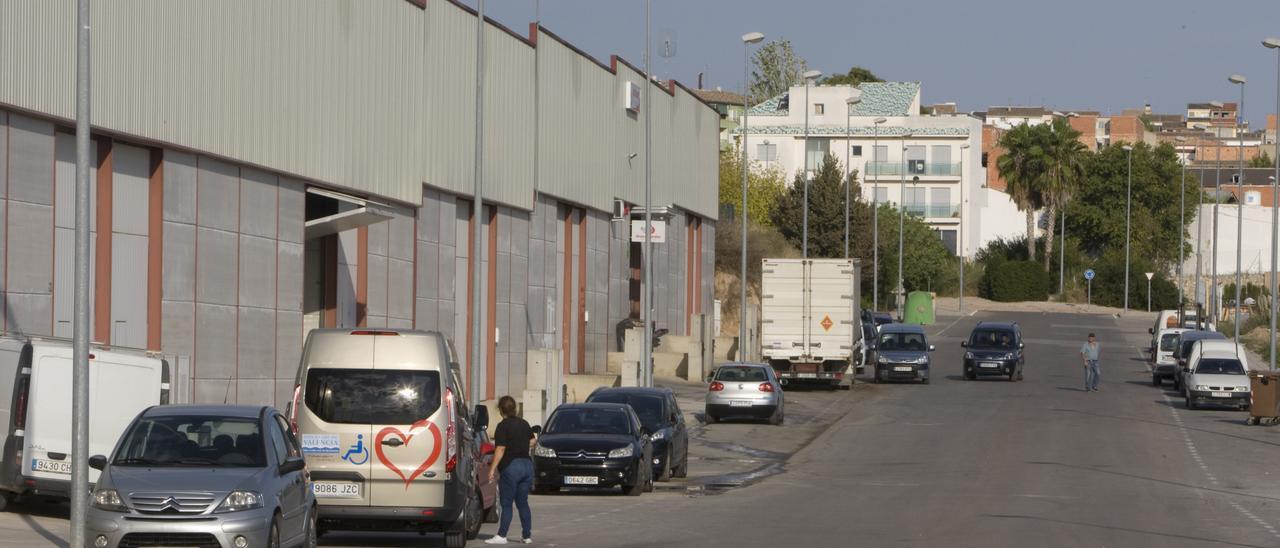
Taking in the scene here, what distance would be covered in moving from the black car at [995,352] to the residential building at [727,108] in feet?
186

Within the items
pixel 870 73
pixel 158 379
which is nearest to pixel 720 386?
pixel 158 379

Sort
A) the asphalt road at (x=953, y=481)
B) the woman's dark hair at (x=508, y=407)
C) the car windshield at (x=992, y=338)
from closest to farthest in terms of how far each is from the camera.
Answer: the woman's dark hair at (x=508, y=407) < the asphalt road at (x=953, y=481) < the car windshield at (x=992, y=338)

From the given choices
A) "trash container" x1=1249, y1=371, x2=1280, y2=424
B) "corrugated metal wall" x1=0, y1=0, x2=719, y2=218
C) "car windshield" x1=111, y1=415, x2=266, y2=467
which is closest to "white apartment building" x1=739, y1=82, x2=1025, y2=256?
"corrugated metal wall" x1=0, y1=0, x2=719, y2=218

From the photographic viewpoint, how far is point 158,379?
2070cm

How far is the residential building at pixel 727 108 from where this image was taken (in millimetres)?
129150

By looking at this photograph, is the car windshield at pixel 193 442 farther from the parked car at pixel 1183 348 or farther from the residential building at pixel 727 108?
the residential building at pixel 727 108

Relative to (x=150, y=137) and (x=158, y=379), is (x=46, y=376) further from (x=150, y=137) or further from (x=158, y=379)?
(x=150, y=137)

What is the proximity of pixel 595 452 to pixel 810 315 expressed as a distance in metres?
26.3

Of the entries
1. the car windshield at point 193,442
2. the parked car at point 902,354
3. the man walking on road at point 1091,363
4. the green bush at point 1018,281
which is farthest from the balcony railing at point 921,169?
the car windshield at point 193,442

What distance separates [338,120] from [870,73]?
132 metres

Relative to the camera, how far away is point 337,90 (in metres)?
32.8

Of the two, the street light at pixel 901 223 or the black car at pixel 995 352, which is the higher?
the street light at pixel 901 223

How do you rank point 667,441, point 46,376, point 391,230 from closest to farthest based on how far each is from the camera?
1. point 46,376
2. point 667,441
3. point 391,230

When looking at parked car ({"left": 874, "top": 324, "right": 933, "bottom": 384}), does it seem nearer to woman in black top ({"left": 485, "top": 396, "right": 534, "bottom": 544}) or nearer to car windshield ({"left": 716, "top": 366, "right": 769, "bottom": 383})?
car windshield ({"left": 716, "top": 366, "right": 769, "bottom": 383})
